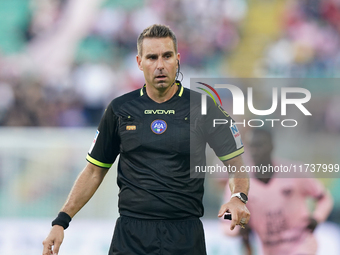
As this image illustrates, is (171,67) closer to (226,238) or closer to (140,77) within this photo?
(226,238)

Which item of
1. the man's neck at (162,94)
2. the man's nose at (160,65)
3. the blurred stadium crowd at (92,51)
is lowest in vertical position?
the man's neck at (162,94)

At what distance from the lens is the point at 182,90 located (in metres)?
3.31

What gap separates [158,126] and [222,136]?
43cm

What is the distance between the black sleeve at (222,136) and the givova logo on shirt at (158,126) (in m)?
0.28

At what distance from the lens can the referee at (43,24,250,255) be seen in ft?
9.80

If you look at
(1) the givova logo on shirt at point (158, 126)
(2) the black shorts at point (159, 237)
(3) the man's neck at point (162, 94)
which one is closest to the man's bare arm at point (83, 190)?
(2) the black shorts at point (159, 237)

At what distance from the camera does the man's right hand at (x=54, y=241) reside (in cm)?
295

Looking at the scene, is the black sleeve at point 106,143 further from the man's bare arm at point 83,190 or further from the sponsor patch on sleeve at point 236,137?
the sponsor patch on sleeve at point 236,137

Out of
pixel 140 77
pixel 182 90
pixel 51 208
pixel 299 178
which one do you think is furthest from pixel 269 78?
pixel 182 90

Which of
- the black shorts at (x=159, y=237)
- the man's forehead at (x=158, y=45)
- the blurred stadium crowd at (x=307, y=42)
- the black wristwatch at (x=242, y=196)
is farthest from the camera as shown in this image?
the blurred stadium crowd at (x=307, y=42)

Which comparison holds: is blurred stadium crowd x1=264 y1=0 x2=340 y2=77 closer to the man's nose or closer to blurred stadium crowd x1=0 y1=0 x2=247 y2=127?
blurred stadium crowd x1=0 y1=0 x2=247 y2=127

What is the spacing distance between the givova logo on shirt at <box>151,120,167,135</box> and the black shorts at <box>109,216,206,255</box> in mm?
587

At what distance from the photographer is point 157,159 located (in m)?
3.06

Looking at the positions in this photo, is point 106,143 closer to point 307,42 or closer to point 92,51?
point 92,51
